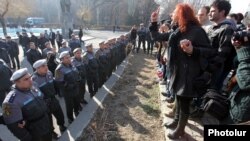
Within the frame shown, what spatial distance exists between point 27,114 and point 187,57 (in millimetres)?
2650

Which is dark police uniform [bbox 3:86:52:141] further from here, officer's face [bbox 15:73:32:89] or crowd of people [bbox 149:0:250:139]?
crowd of people [bbox 149:0:250:139]

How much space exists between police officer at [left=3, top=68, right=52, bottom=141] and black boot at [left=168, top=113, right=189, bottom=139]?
2206 millimetres

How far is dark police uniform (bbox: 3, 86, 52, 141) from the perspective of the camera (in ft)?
Answer: 12.5

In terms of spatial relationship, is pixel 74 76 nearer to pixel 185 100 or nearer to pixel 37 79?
pixel 37 79

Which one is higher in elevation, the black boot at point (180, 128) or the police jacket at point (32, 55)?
the police jacket at point (32, 55)

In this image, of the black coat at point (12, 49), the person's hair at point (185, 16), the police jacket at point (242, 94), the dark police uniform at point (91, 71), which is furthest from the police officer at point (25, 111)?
the black coat at point (12, 49)

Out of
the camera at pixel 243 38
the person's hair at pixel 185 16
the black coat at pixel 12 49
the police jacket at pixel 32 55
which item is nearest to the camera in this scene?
the camera at pixel 243 38

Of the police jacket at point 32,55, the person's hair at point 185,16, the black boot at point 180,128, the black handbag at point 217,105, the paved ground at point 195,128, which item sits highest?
the person's hair at point 185,16

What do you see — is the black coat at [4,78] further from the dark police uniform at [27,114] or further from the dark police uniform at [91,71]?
the dark police uniform at [27,114]

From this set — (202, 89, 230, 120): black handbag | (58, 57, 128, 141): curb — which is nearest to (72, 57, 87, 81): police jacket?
(58, 57, 128, 141): curb

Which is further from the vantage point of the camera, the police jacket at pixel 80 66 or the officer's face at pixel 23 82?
the police jacket at pixel 80 66

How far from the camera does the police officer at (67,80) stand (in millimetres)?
6220

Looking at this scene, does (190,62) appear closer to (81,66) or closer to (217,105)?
(217,105)

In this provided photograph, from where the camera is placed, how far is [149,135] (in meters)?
5.52
